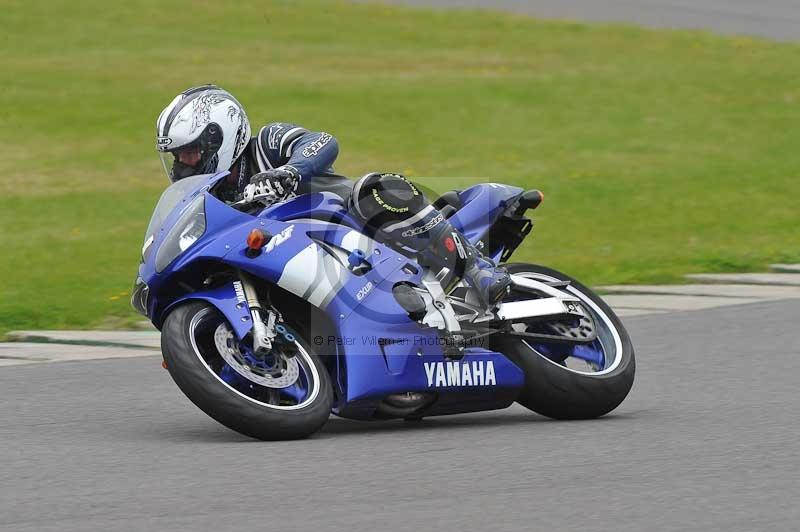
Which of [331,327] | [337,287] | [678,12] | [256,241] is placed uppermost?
[678,12]

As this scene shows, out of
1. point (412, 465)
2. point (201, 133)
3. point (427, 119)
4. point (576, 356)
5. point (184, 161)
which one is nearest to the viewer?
point (412, 465)

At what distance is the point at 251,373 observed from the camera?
232 inches

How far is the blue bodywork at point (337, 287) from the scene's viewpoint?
601 cm

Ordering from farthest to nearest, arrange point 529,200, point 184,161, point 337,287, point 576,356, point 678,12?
point 678,12
point 529,200
point 576,356
point 184,161
point 337,287

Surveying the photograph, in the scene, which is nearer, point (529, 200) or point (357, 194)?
point (357, 194)

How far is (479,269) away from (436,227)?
29 cm

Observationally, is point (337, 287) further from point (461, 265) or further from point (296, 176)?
point (461, 265)

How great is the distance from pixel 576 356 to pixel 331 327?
1276 mm

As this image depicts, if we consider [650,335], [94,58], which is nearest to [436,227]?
[650,335]

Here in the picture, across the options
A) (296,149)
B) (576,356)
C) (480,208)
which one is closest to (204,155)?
(296,149)

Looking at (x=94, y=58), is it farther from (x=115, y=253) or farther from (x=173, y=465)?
(x=173, y=465)

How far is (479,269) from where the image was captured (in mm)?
6570

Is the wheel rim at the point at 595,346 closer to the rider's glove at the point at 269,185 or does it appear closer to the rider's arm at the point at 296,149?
the rider's arm at the point at 296,149

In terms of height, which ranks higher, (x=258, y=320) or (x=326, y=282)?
(x=326, y=282)
